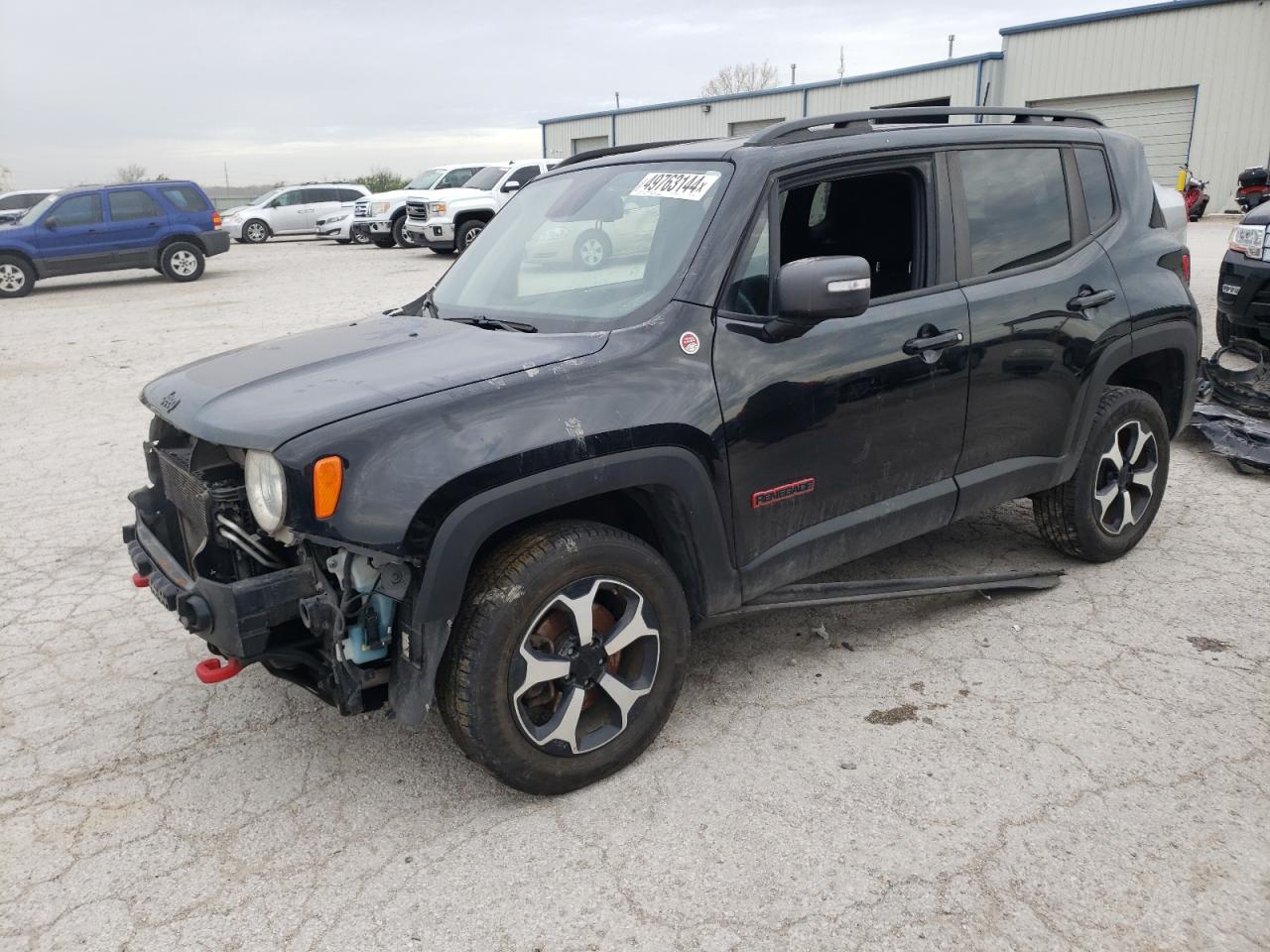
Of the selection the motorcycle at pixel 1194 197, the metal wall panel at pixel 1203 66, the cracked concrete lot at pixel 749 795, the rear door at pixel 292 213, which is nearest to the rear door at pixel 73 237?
the rear door at pixel 292 213

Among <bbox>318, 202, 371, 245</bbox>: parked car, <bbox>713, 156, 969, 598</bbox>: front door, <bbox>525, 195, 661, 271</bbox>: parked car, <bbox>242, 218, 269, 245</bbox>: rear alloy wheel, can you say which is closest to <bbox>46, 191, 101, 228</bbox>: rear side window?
<bbox>318, 202, 371, 245</bbox>: parked car

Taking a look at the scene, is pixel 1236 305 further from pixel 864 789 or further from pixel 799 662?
pixel 864 789

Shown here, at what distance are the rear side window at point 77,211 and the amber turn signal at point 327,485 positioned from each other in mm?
17021

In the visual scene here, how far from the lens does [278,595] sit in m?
2.58

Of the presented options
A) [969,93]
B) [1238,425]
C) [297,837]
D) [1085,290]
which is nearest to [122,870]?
[297,837]

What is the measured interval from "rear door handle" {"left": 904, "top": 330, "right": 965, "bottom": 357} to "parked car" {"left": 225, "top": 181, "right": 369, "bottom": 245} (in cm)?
2644

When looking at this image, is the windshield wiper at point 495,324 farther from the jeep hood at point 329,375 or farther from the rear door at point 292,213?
the rear door at point 292,213

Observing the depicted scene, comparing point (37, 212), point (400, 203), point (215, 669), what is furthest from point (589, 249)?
point (400, 203)

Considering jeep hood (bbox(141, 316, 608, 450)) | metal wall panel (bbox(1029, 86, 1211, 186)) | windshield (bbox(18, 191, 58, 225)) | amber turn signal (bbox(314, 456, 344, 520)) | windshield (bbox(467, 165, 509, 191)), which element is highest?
metal wall panel (bbox(1029, 86, 1211, 186))

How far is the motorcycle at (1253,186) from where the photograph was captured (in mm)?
12086

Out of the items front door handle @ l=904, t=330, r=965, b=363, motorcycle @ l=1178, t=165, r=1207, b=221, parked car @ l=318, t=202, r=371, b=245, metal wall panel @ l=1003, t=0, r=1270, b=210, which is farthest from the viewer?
parked car @ l=318, t=202, r=371, b=245

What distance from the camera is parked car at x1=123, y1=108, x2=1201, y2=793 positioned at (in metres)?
2.60

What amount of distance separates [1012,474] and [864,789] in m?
1.59

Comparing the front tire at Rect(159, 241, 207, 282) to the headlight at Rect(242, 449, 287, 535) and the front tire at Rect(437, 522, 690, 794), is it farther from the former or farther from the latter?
the front tire at Rect(437, 522, 690, 794)
